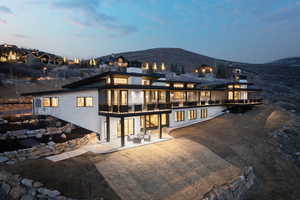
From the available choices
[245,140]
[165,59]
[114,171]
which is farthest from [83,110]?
[165,59]

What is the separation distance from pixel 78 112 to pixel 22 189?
1236 centimetres

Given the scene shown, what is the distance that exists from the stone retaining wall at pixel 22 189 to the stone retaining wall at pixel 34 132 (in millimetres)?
8308

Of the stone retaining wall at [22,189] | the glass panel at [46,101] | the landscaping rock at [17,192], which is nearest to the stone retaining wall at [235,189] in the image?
the stone retaining wall at [22,189]

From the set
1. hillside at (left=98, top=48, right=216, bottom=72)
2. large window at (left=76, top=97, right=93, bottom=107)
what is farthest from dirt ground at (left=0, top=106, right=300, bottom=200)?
hillside at (left=98, top=48, right=216, bottom=72)

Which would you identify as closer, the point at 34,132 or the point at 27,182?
the point at 27,182

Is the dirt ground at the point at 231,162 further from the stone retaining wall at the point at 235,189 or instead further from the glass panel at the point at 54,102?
the glass panel at the point at 54,102

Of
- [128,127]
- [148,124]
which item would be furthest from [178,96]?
[128,127]

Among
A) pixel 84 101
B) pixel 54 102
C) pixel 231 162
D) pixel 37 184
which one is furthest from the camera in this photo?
pixel 54 102

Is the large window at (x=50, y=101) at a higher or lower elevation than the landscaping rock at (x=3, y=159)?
higher

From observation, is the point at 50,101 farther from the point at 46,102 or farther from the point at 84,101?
the point at 84,101

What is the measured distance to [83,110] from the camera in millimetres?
23531

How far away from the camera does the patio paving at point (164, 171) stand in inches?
523

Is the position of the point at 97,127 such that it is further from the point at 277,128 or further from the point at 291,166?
the point at 277,128

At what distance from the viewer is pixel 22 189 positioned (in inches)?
480
